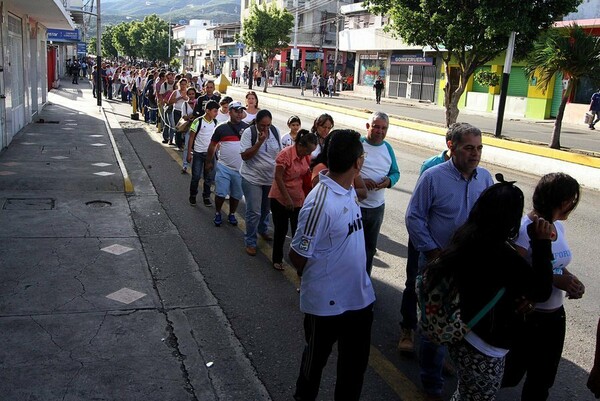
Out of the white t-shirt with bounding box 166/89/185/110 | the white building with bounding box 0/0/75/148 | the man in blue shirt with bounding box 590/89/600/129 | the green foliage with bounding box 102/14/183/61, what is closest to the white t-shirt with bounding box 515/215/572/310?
the white t-shirt with bounding box 166/89/185/110

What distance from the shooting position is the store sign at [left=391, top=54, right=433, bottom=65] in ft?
136

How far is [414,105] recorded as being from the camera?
40.0 metres

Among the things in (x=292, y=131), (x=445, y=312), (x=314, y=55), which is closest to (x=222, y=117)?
(x=292, y=131)

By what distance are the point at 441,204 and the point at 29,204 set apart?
6.89m

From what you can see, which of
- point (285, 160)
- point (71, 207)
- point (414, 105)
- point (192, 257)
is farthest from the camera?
point (414, 105)

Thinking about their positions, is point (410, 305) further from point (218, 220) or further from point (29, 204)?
point (29, 204)

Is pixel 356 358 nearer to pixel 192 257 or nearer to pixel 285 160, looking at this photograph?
pixel 285 160

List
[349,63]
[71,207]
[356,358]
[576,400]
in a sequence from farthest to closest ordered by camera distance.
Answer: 1. [349,63]
2. [71,207]
3. [576,400]
4. [356,358]

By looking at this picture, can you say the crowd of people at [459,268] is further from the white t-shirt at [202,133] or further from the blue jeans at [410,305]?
the white t-shirt at [202,133]

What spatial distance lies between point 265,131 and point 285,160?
901mm

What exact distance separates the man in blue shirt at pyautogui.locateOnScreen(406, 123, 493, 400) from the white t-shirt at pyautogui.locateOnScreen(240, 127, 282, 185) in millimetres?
3216

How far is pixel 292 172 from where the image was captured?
631 centimetres

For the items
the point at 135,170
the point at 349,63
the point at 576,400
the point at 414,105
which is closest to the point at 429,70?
the point at 414,105

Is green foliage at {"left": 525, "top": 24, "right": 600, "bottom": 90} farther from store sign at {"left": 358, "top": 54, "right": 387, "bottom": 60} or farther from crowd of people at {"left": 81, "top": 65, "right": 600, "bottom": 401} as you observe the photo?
store sign at {"left": 358, "top": 54, "right": 387, "bottom": 60}
